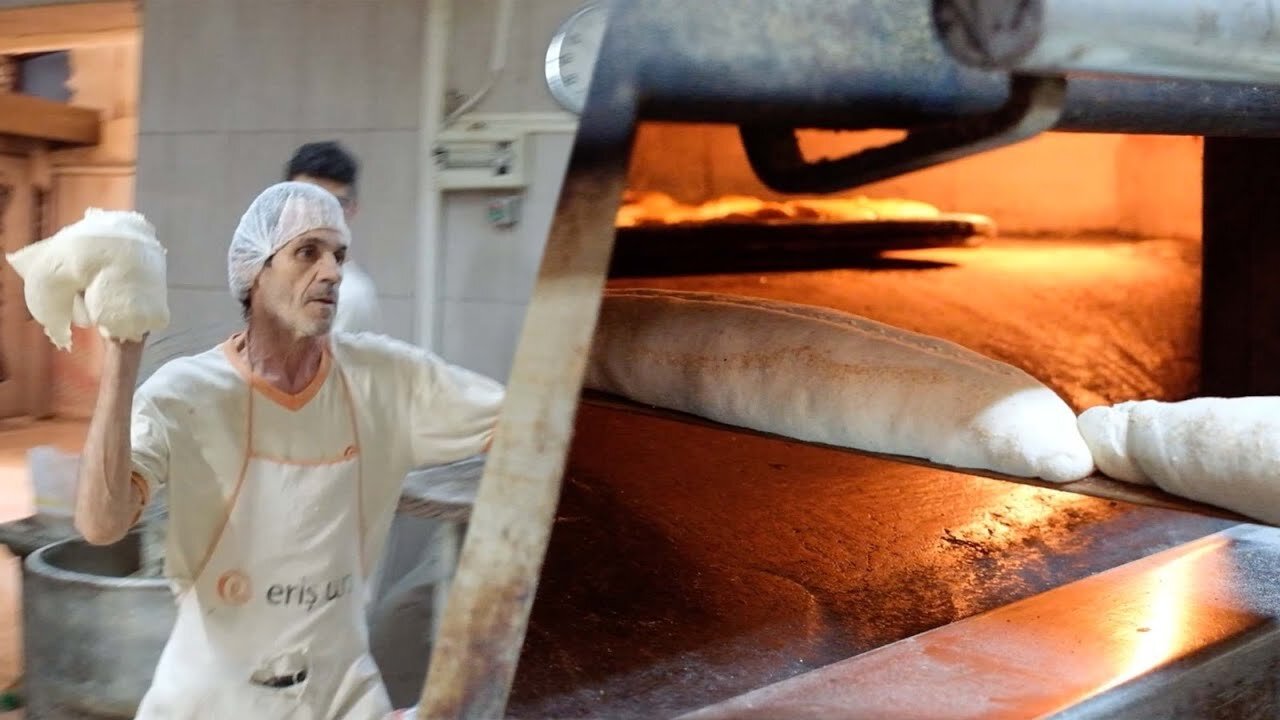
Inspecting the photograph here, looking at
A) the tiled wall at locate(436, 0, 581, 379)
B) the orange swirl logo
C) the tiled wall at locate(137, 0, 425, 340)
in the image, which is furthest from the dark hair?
the tiled wall at locate(436, 0, 581, 379)

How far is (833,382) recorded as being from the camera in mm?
1320

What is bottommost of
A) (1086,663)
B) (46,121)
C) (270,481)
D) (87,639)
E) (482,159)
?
(87,639)

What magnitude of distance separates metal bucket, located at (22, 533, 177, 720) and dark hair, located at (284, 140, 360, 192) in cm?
47

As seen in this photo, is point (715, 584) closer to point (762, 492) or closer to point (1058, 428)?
point (762, 492)

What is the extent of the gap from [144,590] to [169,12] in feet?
3.71

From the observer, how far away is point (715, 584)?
1066 millimetres

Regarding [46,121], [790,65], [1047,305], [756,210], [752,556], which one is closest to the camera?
[790,65]

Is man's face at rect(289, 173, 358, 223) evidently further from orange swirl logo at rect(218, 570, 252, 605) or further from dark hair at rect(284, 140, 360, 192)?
orange swirl logo at rect(218, 570, 252, 605)

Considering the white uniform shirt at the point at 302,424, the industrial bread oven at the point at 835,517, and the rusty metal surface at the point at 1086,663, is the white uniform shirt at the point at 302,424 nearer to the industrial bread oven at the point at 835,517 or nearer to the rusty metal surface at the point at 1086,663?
the industrial bread oven at the point at 835,517

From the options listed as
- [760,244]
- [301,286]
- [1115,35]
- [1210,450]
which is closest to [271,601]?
[301,286]

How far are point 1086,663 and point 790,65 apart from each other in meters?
0.57

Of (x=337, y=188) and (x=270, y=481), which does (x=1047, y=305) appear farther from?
(x=270, y=481)

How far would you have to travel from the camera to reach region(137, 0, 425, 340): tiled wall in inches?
64.7

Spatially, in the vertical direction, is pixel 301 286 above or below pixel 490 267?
below
